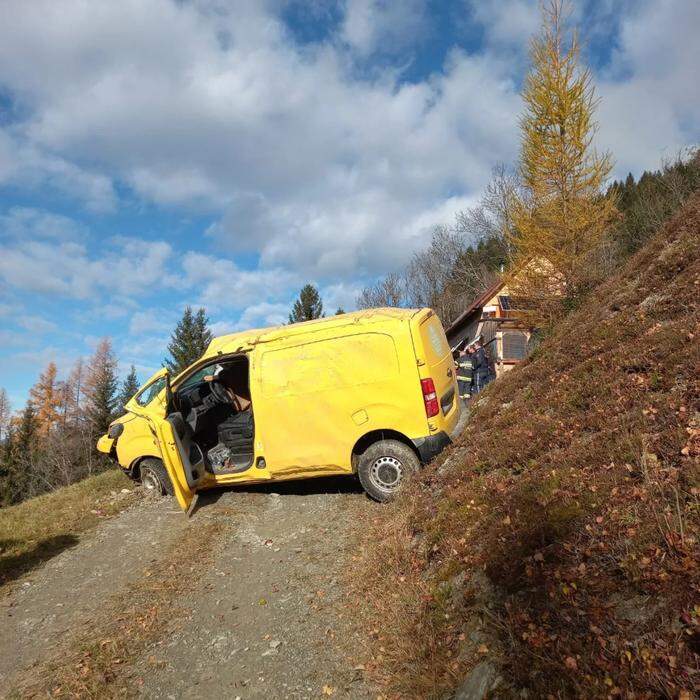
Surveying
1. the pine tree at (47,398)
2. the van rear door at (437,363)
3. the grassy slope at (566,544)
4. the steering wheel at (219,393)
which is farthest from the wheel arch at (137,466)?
the pine tree at (47,398)

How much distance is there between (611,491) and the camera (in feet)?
10.7

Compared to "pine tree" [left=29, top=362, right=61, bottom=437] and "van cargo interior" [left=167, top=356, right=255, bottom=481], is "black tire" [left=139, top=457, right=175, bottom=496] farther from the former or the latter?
"pine tree" [left=29, top=362, right=61, bottom=437]

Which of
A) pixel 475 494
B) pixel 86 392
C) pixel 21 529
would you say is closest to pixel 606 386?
pixel 475 494

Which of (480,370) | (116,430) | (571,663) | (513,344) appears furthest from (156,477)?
(513,344)

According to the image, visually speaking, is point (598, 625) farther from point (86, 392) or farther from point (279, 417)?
point (86, 392)

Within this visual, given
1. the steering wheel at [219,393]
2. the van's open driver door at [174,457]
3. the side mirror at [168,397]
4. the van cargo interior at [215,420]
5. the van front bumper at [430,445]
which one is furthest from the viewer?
the steering wheel at [219,393]

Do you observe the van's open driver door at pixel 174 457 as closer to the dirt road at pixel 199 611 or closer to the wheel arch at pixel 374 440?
the dirt road at pixel 199 611

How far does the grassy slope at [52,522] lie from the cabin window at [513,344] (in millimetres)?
19902

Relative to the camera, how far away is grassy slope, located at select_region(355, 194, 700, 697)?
228 cm

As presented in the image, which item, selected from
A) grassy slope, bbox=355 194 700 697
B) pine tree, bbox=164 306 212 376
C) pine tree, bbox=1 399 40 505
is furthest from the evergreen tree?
grassy slope, bbox=355 194 700 697

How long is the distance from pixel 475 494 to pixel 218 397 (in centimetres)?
561

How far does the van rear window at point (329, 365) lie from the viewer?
627 centimetres

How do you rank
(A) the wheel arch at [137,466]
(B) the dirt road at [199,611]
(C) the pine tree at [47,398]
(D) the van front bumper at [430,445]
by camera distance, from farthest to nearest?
1. (C) the pine tree at [47,398]
2. (A) the wheel arch at [137,466]
3. (D) the van front bumper at [430,445]
4. (B) the dirt road at [199,611]

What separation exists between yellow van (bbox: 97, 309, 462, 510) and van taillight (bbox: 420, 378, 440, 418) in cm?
1
